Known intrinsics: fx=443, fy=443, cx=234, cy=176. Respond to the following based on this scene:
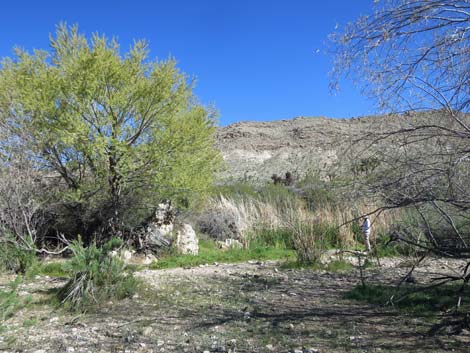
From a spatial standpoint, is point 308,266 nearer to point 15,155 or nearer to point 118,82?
point 118,82

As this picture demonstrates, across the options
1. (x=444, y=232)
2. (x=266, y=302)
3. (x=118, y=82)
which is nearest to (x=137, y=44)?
(x=118, y=82)

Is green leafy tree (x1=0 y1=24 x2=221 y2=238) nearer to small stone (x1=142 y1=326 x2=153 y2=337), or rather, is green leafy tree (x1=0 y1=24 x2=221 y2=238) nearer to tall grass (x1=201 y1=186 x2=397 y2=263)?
tall grass (x1=201 y1=186 x2=397 y2=263)

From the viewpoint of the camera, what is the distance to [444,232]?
239 inches

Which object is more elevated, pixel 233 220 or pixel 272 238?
pixel 233 220

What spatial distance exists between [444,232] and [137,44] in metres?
6.87

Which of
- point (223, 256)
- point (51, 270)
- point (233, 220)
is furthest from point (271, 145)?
point (51, 270)

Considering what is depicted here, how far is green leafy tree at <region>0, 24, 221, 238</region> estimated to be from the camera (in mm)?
8477

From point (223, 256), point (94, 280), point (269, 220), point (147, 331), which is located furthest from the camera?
point (269, 220)

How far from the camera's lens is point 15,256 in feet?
24.9

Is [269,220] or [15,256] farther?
[269,220]

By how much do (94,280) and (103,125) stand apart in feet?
14.0

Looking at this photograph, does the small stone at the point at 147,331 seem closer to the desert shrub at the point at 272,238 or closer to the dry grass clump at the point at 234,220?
the desert shrub at the point at 272,238

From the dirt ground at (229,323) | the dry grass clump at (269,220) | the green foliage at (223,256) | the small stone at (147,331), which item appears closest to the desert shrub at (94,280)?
the dirt ground at (229,323)

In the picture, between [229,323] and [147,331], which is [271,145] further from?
[147,331]
